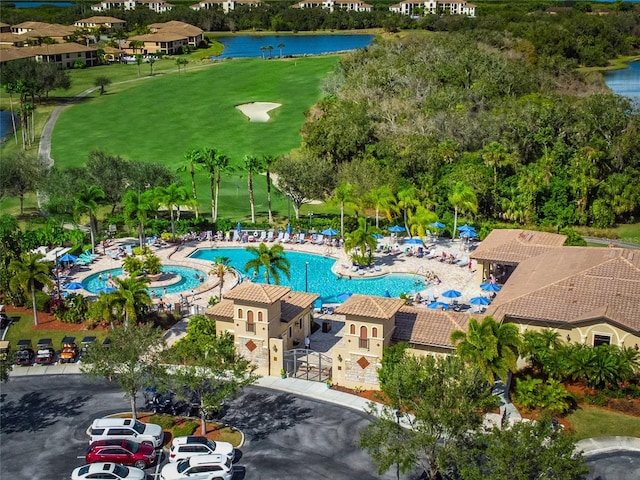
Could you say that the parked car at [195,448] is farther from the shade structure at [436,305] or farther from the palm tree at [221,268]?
the palm tree at [221,268]

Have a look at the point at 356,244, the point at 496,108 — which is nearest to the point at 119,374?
the point at 356,244

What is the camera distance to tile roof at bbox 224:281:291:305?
136 feet

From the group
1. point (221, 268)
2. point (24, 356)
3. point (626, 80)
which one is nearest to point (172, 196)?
point (221, 268)

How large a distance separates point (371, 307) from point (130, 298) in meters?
14.6

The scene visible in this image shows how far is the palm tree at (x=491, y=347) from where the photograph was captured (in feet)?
119

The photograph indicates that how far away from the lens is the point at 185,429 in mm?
36625

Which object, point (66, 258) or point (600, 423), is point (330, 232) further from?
point (600, 423)

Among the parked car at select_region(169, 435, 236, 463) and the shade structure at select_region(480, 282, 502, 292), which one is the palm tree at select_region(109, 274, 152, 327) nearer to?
the parked car at select_region(169, 435, 236, 463)

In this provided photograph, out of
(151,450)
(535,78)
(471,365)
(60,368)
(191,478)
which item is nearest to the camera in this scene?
(191,478)

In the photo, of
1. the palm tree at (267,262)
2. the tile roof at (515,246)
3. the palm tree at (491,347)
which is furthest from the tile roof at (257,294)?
the tile roof at (515,246)

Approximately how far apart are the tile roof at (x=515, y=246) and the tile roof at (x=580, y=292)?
420 centimetres

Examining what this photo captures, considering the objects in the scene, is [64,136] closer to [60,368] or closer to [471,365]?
[60,368]

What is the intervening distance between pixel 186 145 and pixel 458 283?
169 feet

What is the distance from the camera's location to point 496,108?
3477 inches
